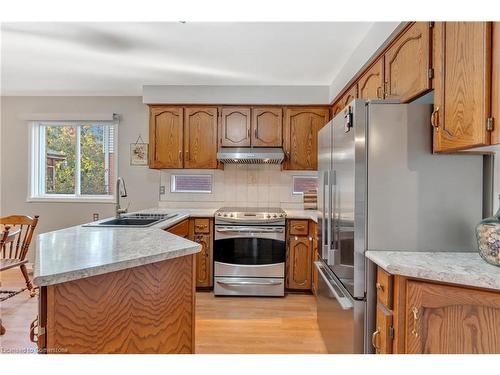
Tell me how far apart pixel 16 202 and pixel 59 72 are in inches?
76.3

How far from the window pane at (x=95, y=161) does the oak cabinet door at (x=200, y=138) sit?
47.0 inches

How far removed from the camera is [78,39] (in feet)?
7.87

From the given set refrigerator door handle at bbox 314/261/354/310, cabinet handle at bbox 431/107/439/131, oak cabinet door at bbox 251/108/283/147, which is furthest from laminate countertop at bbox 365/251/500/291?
oak cabinet door at bbox 251/108/283/147

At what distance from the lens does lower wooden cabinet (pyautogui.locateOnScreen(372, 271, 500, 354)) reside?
1.08 metres

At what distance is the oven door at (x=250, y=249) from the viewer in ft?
10.1

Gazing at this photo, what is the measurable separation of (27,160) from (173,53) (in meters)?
2.74

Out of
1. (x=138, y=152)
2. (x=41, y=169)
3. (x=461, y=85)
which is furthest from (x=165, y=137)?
(x=461, y=85)

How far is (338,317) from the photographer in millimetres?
1748

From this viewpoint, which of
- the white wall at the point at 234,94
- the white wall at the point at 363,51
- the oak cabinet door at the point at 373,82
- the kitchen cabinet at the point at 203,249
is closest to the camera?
the white wall at the point at 363,51

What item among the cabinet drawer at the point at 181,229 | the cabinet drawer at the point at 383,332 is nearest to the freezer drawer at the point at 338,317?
the cabinet drawer at the point at 383,332

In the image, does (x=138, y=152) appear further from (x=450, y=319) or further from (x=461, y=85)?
(x=450, y=319)

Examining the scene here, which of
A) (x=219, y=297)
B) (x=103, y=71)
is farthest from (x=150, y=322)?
(x=103, y=71)

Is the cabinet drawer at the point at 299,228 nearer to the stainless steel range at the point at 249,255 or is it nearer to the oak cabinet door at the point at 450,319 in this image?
the stainless steel range at the point at 249,255
